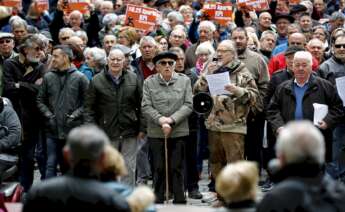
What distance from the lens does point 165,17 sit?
22.1m

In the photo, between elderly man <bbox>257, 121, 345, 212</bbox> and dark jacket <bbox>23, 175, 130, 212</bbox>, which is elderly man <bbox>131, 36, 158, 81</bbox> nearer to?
dark jacket <bbox>23, 175, 130, 212</bbox>

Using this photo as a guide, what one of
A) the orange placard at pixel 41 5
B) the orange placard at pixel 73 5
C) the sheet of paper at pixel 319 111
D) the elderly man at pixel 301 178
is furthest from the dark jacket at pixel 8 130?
the orange placard at pixel 41 5

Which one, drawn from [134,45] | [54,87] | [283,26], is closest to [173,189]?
[54,87]

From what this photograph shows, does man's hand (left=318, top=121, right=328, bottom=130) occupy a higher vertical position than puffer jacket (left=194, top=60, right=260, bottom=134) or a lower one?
lower

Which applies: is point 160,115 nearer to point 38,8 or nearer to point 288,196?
point 288,196

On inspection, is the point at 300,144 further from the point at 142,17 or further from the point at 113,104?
the point at 142,17

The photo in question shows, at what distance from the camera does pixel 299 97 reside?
13.5 m

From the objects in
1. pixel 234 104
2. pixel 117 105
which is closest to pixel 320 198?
pixel 234 104

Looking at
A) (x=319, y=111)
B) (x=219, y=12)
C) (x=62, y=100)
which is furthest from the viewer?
(x=219, y=12)

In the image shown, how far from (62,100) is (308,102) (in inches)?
124

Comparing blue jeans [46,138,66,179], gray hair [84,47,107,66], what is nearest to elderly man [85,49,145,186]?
blue jeans [46,138,66,179]

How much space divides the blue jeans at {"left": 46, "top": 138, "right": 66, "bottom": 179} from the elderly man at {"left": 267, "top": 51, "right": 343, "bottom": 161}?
273 cm

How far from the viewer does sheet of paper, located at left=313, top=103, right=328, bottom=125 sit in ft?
43.8

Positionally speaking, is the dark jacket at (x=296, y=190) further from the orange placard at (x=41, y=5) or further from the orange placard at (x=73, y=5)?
the orange placard at (x=41, y=5)
